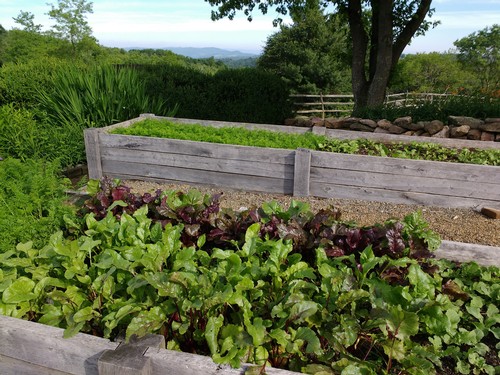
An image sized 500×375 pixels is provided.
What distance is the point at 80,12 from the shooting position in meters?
30.5

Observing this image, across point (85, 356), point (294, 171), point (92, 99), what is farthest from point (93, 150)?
point (85, 356)

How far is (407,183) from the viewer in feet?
14.7

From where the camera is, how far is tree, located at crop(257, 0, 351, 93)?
2503cm

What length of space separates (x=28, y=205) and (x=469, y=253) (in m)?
2.79

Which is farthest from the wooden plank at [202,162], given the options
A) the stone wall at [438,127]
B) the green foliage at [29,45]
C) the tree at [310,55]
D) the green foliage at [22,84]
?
the green foliage at [29,45]

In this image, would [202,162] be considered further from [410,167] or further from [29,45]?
[29,45]

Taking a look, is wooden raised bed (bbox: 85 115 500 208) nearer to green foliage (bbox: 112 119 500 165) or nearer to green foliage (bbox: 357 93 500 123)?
green foliage (bbox: 112 119 500 165)

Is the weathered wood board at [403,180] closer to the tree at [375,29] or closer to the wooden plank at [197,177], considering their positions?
the wooden plank at [197,177]

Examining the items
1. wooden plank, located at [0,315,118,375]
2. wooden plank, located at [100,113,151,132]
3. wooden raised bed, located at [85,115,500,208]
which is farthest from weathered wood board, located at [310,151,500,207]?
wooden plank, located at [0,315,118,375]

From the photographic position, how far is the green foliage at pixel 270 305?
A: 1762 mm

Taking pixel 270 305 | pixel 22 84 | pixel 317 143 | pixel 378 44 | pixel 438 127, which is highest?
pixel 378 44

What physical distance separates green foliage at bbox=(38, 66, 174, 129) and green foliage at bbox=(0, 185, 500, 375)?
4.43m

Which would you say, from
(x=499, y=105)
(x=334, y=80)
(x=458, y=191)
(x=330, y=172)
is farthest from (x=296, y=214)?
(x=334, y=80)

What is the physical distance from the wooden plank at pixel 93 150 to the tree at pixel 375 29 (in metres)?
6.47
